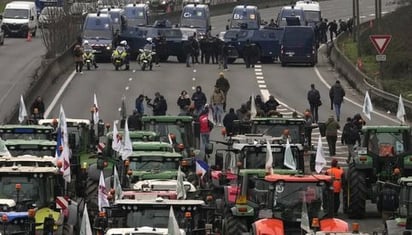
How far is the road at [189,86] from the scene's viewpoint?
51.7 metres

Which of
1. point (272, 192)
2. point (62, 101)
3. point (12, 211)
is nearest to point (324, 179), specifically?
point (272, 192)

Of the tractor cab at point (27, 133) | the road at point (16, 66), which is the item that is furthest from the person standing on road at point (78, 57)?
the tractor cab at point (27, 133)

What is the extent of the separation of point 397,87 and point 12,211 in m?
34.0

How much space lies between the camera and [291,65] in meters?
69.2

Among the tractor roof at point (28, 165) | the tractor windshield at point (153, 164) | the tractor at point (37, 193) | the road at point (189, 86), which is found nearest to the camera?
the tractor at point (37, 193)

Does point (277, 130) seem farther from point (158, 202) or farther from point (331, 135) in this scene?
point (158, 202)

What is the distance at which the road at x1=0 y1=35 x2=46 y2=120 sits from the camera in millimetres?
54000

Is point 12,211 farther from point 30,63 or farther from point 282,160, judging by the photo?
point 30,63

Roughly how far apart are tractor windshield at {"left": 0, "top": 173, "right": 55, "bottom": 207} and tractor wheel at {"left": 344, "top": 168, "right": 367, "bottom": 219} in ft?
25.1

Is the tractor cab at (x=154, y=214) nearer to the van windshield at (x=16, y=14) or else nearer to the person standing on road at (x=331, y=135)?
the person standing on road at (x=331, y=135)

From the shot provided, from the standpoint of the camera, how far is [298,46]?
222 feet

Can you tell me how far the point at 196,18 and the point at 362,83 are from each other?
2219 cm

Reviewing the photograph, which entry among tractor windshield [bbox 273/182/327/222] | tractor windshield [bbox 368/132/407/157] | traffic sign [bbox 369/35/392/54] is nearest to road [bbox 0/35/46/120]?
traffic sign [bbox 369/35/392/54]

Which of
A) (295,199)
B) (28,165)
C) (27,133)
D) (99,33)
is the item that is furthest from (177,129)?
(99,33)
